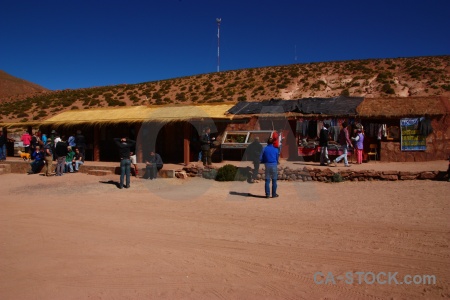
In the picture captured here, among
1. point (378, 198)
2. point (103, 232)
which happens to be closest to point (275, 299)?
point (103, 232)

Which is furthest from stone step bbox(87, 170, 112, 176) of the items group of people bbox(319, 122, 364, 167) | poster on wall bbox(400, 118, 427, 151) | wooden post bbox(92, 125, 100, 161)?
poster on wall bbox(400, 118, 427, 151)

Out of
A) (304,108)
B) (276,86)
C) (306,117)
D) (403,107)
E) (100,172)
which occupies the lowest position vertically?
(100,172)

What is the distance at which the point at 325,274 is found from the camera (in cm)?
502

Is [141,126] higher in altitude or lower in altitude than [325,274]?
higher

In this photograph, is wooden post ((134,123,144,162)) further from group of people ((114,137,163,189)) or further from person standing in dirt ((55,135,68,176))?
person standing in dirt ((55,135,68,176))

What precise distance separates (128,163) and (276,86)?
27.5 metres

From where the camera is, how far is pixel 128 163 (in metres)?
12.3

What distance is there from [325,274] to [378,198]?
5.74 m

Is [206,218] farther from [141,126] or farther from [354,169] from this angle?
[141,126]

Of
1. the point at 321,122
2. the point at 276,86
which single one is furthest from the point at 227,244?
the point at 276,86

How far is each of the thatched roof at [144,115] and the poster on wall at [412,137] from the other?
7.72 metres

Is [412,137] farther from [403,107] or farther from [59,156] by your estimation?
[59,156]

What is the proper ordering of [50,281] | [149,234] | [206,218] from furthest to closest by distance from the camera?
[206,218], [149,234], [50,281]

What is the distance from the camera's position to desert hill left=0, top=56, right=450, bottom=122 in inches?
1309
